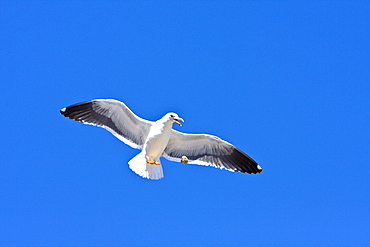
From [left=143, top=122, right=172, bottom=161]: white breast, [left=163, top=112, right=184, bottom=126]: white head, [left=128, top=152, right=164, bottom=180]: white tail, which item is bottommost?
[left=128, top=152, right=164, bottom=180]: white tail

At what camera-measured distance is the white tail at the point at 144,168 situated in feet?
37.2

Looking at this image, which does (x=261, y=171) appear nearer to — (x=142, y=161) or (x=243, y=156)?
(x=243, y=156)

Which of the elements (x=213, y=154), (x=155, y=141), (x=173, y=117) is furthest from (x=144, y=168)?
(x=213, y=154)

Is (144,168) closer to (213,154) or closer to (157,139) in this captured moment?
(157,139)

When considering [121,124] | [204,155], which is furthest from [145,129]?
[204,155]

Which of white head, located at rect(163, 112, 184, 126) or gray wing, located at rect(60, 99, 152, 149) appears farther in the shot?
gray wing, located at rect(60, 99, 152, 149)

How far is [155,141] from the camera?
11.3 metres

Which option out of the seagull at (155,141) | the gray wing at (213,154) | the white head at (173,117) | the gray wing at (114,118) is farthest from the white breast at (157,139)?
the gray wing at (213,154)

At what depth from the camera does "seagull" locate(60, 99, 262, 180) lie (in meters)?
11.4

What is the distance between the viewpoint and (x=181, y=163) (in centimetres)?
1205

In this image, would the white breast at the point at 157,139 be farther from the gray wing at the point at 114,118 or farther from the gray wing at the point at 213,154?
the gray wing at the point at 213,154

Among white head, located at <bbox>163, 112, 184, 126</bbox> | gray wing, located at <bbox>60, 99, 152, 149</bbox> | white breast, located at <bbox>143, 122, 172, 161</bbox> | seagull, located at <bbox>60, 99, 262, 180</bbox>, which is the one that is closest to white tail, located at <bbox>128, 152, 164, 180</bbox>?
seagull, located at <bbox>60, 99, 262, 180</bbox>

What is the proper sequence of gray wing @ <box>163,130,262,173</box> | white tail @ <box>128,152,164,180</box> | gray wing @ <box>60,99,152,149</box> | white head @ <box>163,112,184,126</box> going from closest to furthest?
white head @ <box>163,112,184,126</box>, white tail @ <box>128,152,164,180</box>, gray wing @ <box>60,99,152,149</box>, gray wing @ <box>163,130,262,173</box>

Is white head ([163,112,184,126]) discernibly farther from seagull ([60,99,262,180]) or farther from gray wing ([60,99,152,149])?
gray wing ([60,99,152,149])
